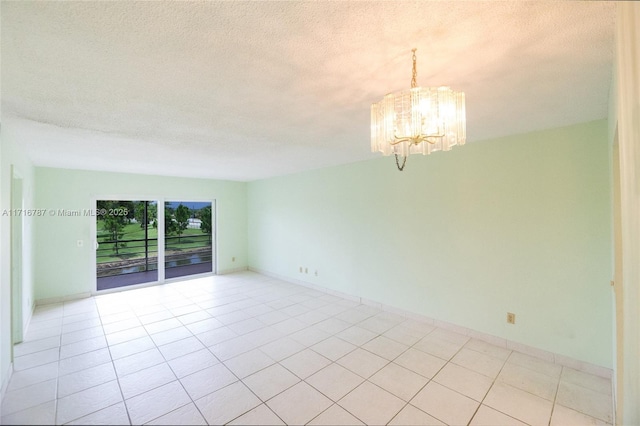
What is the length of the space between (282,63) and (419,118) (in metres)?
0.84

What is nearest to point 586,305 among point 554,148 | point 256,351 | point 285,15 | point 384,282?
point 554,148

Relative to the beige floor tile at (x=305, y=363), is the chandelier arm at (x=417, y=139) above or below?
above

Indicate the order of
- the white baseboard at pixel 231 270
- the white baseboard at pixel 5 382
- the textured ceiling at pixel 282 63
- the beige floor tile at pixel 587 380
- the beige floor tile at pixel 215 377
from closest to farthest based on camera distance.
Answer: the white baseboard at pixel 5 382, the textured ceiling at pixel 282 63, the beige floor tile at pixel 215 377, the beige floor tile at pixel 587 380, the white baseboard at pixel 231 270

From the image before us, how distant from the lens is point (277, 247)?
6129mm

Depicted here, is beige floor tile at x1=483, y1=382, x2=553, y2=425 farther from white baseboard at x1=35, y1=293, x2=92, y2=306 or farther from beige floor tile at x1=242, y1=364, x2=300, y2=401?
white baseboard at x1=35, y1=293, x2=92, y2=306

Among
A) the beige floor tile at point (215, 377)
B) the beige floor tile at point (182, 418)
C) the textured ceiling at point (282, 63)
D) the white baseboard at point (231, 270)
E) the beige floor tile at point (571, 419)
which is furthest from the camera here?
the white baseboard at point (231, 270)

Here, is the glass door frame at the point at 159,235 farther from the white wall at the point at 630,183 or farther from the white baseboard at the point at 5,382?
the white wall at the point at 630,183

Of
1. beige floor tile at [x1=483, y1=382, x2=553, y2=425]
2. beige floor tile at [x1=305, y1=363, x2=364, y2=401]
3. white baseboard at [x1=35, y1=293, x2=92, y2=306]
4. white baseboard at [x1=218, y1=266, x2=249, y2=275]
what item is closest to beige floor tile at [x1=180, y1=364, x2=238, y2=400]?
beige floor tile at [x1=305, y1=363, x2=364, y2=401]

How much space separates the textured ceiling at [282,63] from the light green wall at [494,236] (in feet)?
1.47

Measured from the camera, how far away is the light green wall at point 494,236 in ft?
8.38

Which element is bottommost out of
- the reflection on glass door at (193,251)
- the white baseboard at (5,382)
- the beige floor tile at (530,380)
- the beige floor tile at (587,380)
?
the beige floor tile at (587,380)

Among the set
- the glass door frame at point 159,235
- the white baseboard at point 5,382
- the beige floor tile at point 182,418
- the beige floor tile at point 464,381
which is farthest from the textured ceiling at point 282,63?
the beige floor tile at point 464,381

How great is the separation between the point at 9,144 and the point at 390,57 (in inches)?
83.5

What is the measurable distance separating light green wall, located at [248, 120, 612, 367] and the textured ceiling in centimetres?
45
